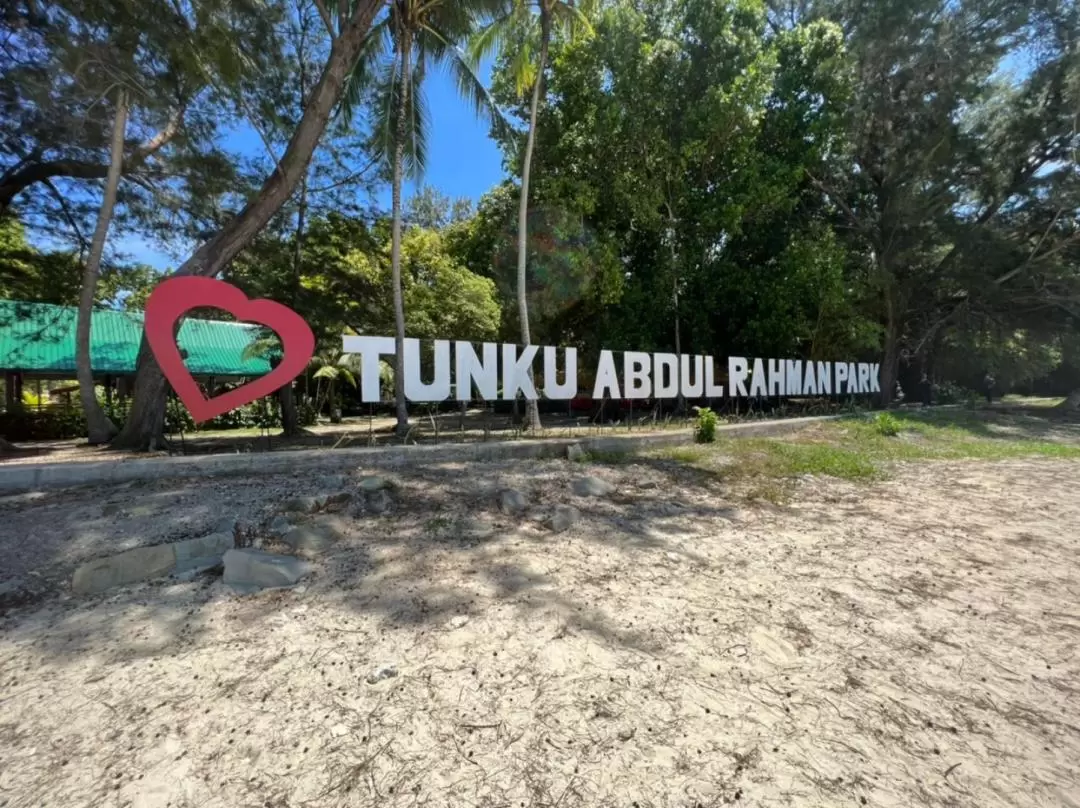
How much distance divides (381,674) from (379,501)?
2.93 metres

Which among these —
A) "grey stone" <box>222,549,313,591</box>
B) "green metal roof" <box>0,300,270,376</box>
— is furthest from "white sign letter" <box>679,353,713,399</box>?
"green metal roof" <box>0,300,270,376</box>

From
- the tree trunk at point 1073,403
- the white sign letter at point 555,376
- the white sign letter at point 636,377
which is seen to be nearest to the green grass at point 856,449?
the white sign letter at point 636,377

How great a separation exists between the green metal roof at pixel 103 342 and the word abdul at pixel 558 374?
8.64 meters

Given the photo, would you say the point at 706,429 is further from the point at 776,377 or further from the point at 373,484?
the point at 373,484

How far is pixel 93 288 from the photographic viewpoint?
9586 millimetres

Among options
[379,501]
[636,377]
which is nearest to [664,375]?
[636,377]

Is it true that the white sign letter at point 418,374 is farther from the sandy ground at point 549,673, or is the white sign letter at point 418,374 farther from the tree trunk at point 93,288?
the tree trunk at point 93,288

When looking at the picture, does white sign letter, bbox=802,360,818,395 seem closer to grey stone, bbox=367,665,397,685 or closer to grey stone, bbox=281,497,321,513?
grey stone, bbox=281,497,321,513

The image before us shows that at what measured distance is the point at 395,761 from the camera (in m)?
2.10

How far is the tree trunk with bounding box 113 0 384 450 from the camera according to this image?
8.85 meters

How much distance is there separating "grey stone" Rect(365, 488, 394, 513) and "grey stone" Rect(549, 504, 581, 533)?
161 centimetres

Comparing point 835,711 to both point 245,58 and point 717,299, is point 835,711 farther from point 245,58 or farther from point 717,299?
point 717,299

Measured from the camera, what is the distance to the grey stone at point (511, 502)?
5504 mm

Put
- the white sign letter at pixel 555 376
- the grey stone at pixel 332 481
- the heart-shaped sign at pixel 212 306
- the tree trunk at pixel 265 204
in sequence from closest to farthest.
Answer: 1. the grey stone at pixel 332 481
2. the heart-shaped sign at pixel 212 306
3. the tree trunk at pixel 265 204
4. the white sign letter at pixel 555 376
